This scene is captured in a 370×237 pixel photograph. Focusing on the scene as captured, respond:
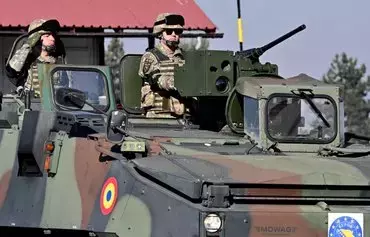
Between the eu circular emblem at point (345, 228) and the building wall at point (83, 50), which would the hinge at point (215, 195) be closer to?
the eu circular emblem at point (345, 228)

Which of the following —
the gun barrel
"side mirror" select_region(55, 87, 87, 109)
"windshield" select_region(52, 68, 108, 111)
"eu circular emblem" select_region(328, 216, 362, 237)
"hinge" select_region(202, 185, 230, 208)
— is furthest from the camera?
the gun barrel

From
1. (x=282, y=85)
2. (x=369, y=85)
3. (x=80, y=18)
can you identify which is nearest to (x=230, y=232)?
(x=282, y=85)

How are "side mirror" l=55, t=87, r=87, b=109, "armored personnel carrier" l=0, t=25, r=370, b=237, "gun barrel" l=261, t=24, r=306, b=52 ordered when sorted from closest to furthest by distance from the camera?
"armored personnel carrier" l=0, t=25, r=370, b=237
"side mirror" l=55, t=87, r=87, b=109
"gun barrel" l=261, t=24, r=306, b=52

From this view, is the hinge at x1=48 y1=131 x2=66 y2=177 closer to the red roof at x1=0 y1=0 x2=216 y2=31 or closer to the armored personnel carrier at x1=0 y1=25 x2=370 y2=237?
the armored personnel carrier at x1=0 y1=25 x2=370 y2=237

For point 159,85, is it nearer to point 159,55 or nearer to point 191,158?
point 159,55

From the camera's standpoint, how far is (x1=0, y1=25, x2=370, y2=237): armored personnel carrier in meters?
9.91

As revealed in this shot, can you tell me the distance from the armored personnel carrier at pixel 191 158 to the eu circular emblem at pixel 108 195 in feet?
0.04

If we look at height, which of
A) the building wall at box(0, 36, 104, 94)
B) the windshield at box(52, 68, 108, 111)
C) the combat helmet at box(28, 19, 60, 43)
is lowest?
the windshield at box(52, 68, 108, 111)

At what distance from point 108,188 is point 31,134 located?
4.17 feet

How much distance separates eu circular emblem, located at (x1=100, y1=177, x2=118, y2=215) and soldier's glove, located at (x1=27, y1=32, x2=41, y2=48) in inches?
123

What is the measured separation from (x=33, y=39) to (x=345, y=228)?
4.79m

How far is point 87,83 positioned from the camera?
488 inches

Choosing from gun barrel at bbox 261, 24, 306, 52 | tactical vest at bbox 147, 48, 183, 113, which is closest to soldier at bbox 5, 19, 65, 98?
tactical vest at bbox 147, 48, 183, 113

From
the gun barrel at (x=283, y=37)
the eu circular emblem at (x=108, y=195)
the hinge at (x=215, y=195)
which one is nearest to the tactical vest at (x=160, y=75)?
the gun barrel at (x=283, y=37)
